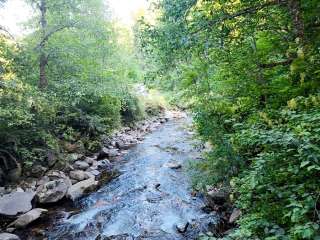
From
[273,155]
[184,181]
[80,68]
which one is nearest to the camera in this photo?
[273,155]

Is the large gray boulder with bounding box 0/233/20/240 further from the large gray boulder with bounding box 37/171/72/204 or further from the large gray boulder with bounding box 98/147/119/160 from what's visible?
the large gray boulder with bounding box 98/147/119/160

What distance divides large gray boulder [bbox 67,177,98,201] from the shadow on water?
0.79ft

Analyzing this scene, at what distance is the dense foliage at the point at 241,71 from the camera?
3.67m

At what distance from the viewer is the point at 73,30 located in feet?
36.7

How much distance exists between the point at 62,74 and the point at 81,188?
4.85m

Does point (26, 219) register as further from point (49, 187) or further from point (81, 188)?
point (81, 188)

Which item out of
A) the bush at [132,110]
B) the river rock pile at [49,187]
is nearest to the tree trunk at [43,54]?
the river rock pile at [49,187]

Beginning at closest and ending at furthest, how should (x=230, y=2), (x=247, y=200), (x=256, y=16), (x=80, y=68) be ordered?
(x=247, y=200) < (x=256, y=16) < (x=230, y=2) < (x=80, y=68)

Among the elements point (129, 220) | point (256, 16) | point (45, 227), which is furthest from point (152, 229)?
point (256, 16)

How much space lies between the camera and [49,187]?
7.82 m

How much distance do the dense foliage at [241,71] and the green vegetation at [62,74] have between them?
4483mm

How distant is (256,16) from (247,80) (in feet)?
3.73

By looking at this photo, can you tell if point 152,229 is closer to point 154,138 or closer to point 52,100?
point 52,100

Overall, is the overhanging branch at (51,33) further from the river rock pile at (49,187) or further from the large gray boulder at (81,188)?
the large gray boulder at (81,188)
